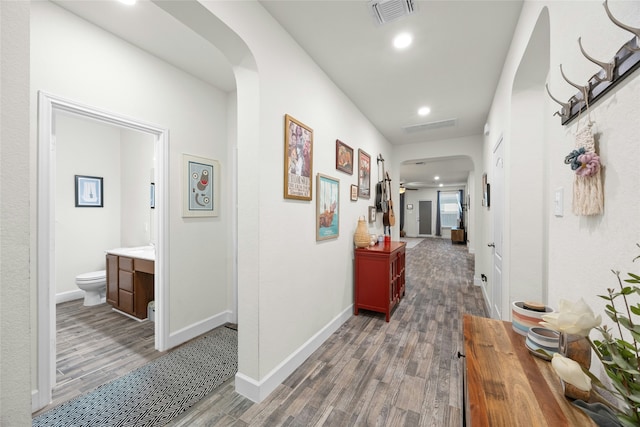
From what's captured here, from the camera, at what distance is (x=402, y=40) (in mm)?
2086

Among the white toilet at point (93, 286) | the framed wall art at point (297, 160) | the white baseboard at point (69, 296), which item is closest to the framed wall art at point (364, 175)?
the framed wall art at point (297, 160)

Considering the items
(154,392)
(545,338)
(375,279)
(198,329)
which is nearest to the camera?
(545,338)

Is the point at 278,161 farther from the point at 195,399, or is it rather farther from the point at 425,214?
the point at 425,214

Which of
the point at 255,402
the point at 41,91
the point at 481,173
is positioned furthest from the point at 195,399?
the point at 481,173

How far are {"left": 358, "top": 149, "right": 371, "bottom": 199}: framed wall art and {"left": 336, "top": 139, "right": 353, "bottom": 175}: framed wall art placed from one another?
350 mm

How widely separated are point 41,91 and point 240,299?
190 centimetres

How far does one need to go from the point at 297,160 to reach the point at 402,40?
1331mm

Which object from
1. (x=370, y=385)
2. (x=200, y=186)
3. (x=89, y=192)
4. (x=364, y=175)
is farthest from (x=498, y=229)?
(x=89, y=192)

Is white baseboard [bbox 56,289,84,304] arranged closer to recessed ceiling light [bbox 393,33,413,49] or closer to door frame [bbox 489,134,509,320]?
recessed ceiling light [bbox 393,33,413,49]

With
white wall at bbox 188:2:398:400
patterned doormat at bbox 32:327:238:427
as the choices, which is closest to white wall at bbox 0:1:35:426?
white wall at bbox 188:2:398:400

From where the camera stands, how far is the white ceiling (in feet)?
5.80

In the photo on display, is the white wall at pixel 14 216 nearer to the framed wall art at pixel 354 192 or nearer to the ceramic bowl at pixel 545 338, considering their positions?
the ceramic bowl at pixel 545 338

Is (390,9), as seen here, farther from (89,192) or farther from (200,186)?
(89,192)

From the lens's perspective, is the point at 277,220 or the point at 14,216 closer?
the point at 14,216
